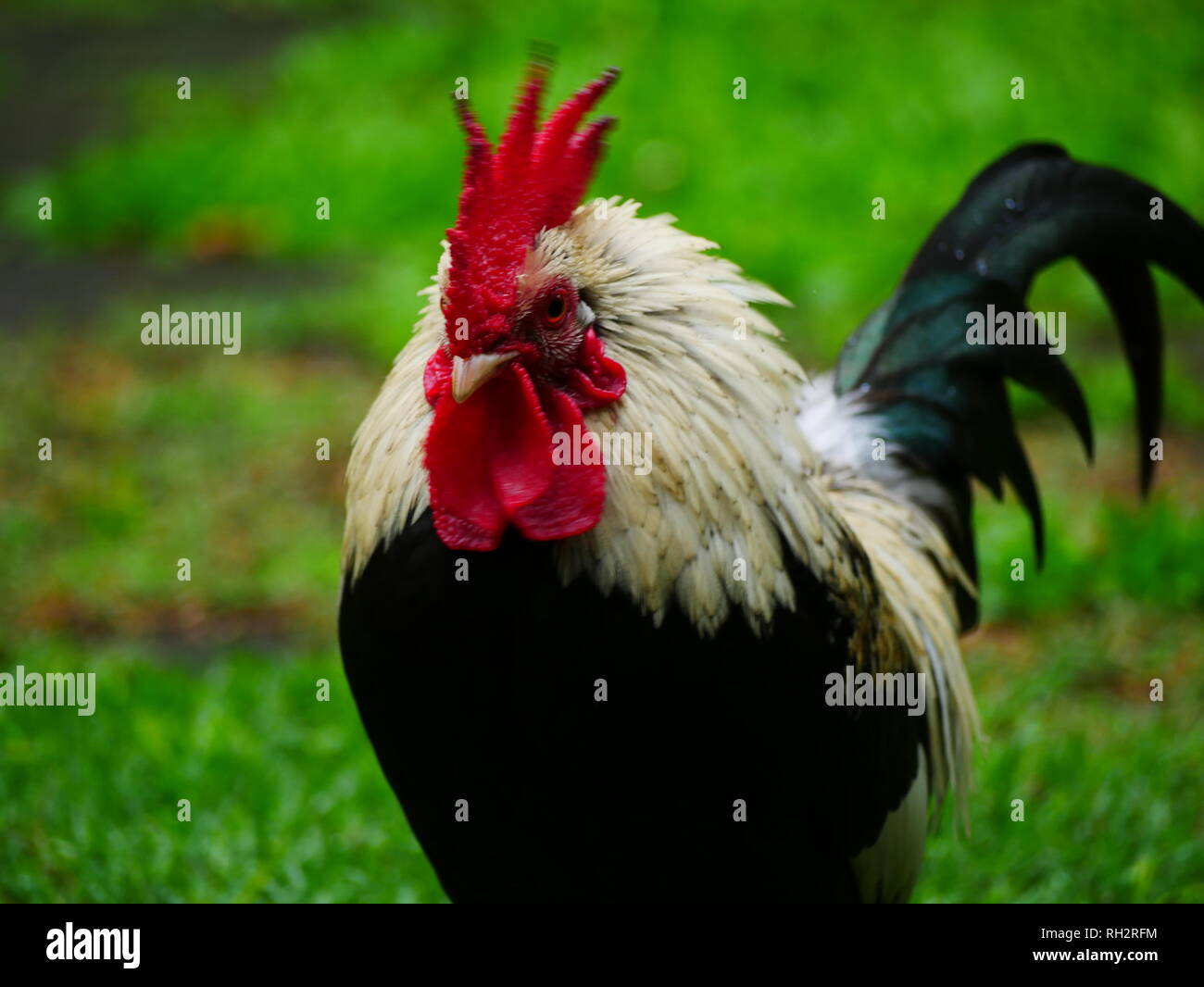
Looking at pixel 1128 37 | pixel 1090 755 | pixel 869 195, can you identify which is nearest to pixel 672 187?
pixel 869 195

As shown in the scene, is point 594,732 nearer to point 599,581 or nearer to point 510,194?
point 599,581

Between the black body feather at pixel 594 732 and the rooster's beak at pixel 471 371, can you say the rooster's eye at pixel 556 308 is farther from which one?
the black body feather at pixel 594 732

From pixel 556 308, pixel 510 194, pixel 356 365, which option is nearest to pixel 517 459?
pixel 556 308

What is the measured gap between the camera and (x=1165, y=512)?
18.4 ft

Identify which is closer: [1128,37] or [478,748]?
[478,748]

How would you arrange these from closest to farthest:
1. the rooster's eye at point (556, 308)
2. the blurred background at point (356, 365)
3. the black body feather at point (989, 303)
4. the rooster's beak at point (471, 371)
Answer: the rooster's beak at point (471, 371)
the rooster's eye at point (556, 308)
the black body feather at point (989, 303)
the blurred background at point (356, 365)

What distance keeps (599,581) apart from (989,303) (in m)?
1.55

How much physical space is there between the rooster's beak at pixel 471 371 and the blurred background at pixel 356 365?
6.74 feet

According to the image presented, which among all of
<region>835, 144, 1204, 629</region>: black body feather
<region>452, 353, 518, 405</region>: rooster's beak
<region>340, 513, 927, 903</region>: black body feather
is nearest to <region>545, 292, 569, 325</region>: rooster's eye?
<region>452, 353, 518, 405</region>: rooster's beak

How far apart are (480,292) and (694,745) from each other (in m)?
0.93

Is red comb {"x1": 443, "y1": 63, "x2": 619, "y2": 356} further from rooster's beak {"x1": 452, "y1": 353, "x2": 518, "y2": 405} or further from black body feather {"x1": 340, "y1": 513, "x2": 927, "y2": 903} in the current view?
black body feather {"x1": 340, "y1": 513, "x2": 927, "y2": 903}

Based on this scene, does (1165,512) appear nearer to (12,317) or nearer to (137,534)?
(137,534)

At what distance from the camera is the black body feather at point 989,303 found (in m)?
3.48

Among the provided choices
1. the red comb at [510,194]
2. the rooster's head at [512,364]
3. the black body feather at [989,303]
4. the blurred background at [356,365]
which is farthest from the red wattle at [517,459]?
the blurred background at [356,365]
